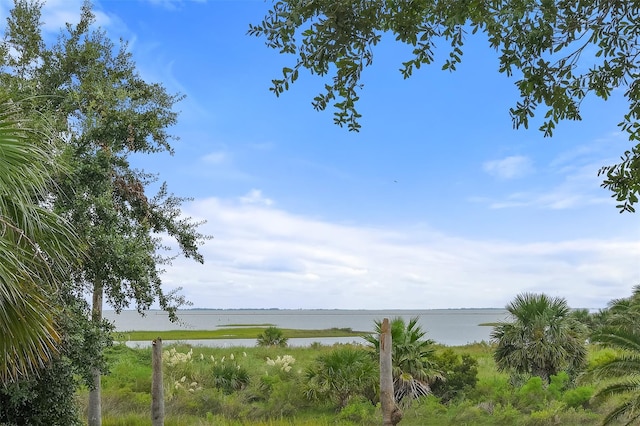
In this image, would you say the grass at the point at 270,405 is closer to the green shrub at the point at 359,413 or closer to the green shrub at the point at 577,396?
the green shrub at the point at 359,413

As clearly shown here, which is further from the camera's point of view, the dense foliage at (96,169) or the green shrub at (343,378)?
the green shrub at (343,378)

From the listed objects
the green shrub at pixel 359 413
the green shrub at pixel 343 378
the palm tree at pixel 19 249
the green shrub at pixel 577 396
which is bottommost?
the green shrub at pixel 359 413

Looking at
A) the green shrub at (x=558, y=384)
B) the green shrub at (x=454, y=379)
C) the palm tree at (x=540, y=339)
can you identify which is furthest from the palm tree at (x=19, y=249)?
the palm tree at (x=540, y=339)

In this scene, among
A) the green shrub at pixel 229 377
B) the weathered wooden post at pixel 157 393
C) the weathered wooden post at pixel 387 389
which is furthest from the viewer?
the green shrub at pixel 229 377

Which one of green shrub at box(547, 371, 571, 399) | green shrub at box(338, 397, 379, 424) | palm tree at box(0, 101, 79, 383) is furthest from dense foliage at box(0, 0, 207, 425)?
green shrub at box(547, 371, 571, 399)

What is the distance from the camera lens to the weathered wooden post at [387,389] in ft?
33.3

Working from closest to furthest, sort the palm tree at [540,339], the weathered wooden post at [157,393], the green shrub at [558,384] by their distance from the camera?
1. the weathered wooden post at [157,393]
2. the green shrub at [558,384]
3. the palm tree at [540,339]

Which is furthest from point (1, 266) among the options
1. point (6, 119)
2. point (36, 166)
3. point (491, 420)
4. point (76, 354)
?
point (491, 420)

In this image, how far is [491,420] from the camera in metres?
15.3

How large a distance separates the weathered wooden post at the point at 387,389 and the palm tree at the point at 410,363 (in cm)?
640

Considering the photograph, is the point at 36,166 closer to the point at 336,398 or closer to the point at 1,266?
the point at 1,266

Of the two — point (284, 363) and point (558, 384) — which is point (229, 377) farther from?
point (558, 384)

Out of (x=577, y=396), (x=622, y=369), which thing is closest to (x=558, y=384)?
(x=577, y=396)

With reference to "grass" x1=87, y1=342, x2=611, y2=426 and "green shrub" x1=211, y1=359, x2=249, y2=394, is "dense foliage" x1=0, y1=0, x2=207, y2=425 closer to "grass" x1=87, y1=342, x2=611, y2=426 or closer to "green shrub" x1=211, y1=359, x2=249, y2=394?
"grass" x1=87, y1=342, x2=611, y2=426
